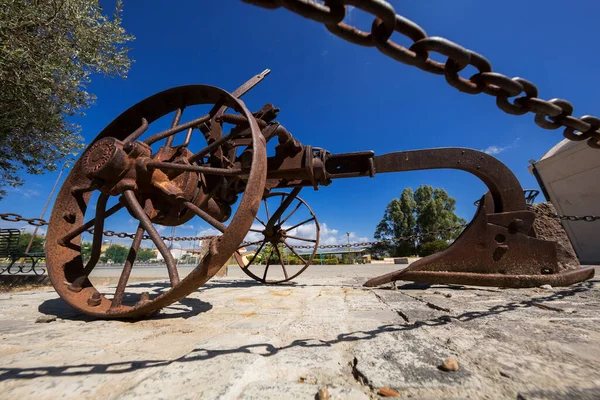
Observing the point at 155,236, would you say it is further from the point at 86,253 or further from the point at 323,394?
the point at 86,253

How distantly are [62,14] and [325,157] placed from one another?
6835 mm

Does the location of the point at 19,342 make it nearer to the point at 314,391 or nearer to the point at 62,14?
the point at 314,391

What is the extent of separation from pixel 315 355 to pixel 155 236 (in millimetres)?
1559

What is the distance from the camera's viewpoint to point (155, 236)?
197cm

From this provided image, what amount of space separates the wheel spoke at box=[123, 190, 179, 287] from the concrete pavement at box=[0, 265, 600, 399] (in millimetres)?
315

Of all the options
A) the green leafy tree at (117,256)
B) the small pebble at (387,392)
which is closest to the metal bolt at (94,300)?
the small pebble at (387,392)

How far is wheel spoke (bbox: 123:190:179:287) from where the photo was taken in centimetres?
179

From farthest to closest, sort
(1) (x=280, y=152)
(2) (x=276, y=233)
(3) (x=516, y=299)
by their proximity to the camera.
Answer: (2) (x=276, y=233), (1) (x=280, y=152), (3) (x=516, y=299)

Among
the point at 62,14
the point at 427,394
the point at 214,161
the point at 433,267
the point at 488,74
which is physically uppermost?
the point at 62,14

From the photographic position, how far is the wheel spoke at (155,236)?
1789 mm

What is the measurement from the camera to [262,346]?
112cm

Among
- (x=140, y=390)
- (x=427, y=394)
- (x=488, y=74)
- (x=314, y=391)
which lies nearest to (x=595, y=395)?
(x=427, y=394)

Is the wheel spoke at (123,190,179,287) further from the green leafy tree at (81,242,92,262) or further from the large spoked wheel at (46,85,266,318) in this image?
the green leafy tree at (81,242,92,262)

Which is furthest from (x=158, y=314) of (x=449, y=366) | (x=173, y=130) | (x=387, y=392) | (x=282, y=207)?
(x=282, y=207)
